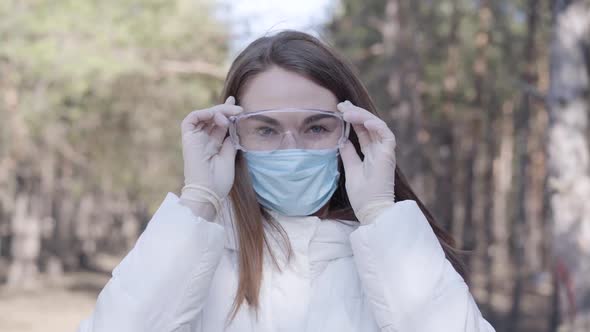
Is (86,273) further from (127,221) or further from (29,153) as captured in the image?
(29,153)

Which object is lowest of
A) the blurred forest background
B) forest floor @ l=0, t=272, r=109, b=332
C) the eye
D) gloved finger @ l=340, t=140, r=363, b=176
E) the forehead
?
forest floor @ l=0, t=272, r=109, b=332

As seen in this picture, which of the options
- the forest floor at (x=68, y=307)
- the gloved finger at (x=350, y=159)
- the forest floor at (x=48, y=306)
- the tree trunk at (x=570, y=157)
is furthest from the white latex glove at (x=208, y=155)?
the forest floor at (x=48, y=306)

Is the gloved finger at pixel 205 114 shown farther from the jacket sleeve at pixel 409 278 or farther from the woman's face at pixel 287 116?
the jacket sleeve at pixel 409 278

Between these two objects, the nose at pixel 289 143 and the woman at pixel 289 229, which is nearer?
the woman at pixel 289 229

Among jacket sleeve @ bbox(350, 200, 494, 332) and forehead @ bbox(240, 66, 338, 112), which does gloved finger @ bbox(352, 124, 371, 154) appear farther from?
jacket sleeve @ bbox(350, 200, 494, 332)

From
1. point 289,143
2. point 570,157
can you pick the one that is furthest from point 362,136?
point 570,157

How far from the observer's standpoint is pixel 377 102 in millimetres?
13805

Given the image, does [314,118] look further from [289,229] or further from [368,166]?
[289,229]

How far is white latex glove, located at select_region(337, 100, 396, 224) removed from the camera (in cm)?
237

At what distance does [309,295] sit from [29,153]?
1904cm

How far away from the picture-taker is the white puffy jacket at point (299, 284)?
217 centimetres

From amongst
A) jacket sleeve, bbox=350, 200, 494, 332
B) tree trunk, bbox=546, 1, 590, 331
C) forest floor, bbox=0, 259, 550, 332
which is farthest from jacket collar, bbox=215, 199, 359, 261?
forest floor, bbox=0, 259, 550, 332

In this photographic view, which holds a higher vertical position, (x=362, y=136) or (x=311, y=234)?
(x=362, y=136)

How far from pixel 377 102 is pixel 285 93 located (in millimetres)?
11491
